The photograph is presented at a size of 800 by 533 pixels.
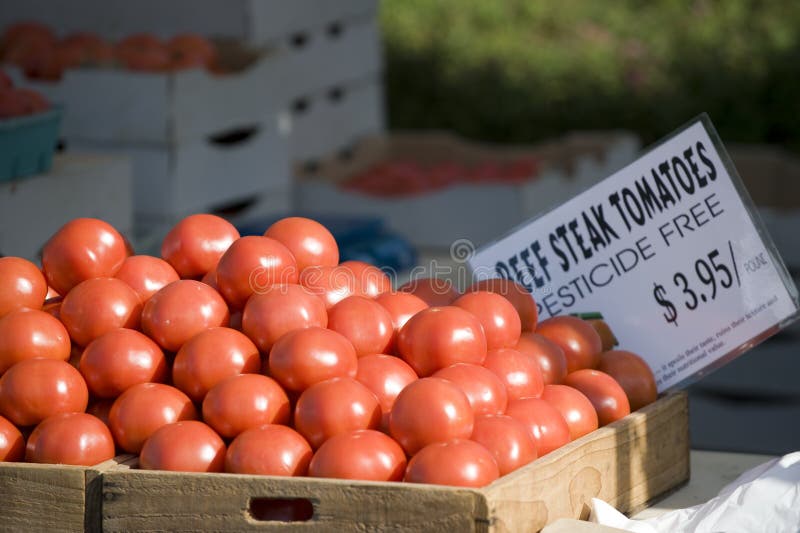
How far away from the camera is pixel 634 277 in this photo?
6.48ft

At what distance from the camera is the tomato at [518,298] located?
184 cm

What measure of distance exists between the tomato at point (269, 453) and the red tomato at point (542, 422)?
0.29 m

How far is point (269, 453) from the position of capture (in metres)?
1.44

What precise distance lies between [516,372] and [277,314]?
34 centimetres

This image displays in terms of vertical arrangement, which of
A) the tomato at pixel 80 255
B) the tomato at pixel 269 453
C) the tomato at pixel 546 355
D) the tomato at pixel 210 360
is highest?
the tomato at pixel 80 255

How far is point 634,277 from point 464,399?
1.98 feet

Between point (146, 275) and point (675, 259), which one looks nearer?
point (146, 275)

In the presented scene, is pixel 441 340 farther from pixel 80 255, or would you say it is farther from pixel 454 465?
pixel 80 255

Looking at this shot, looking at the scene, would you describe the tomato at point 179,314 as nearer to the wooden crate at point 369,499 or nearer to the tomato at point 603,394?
the wooden crate at point 369,499

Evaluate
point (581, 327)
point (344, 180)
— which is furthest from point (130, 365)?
point (344, 180)

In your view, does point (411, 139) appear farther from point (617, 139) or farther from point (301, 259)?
point (301, 259)

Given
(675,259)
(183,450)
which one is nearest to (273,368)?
(183,450)

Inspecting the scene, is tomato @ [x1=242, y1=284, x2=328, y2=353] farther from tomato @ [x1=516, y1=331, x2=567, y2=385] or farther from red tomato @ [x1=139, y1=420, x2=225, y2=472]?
tomato @ [x1=516, y1=331, x2=567, y2=385]

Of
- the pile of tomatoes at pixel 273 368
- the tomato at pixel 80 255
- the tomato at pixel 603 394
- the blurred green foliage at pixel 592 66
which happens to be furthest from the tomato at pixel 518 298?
the blurred green foliage at pixel 592 66
